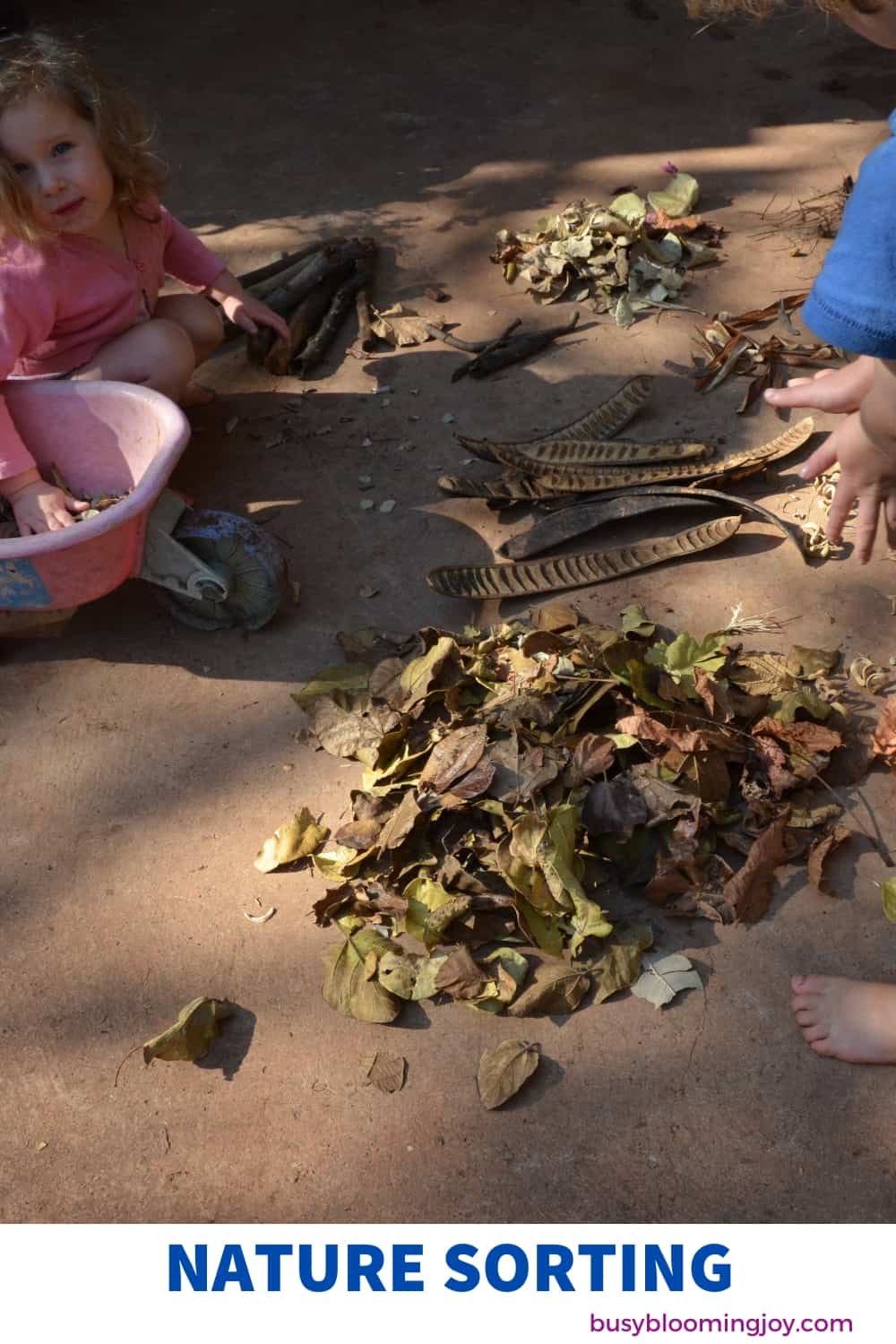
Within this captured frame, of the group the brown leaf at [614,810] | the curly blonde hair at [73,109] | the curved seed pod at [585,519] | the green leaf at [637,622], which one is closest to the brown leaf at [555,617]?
the green leaf at [637,622]

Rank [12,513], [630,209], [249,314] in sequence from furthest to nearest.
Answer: [630,209] < [249,314] < [12,513]

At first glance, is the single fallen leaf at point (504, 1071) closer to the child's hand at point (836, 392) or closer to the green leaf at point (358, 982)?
the green leaf at point (358, 982)

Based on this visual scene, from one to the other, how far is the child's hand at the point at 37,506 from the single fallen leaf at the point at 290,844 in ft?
2.62

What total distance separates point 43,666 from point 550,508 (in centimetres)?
116

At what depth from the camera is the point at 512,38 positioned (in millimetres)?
4996

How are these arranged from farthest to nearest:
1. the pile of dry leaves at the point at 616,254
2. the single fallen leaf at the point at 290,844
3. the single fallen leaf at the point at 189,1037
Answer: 1. the pile of dry leaves at the point at 616,254
2. the single fallen leaf at the point at 290,844
3. the single fallen leaf at the point at 189,1037

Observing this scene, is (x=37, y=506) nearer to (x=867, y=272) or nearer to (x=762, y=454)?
(x=762, y=454)

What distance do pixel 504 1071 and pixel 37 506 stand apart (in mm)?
1460

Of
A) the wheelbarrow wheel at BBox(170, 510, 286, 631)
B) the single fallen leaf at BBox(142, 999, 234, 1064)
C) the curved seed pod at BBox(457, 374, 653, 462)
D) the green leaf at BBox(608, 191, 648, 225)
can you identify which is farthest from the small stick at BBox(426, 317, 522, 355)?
the single fallen leaf at BBox(142, 999, 234, 1064)

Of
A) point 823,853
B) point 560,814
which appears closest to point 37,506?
point 560,814

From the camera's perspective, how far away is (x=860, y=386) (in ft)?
6.13

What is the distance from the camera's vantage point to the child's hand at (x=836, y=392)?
6.12 feet

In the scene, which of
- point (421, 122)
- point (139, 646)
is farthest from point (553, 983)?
point (421, 122)

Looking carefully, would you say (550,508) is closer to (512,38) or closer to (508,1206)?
(508,1206)
